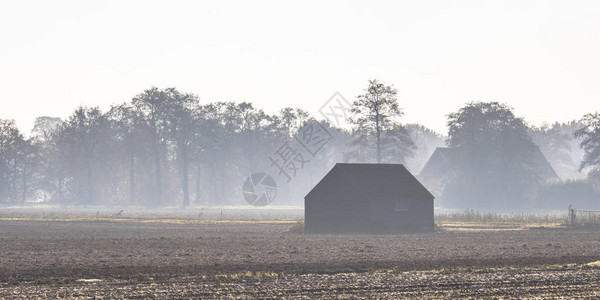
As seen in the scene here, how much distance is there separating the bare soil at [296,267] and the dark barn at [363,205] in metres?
10.5

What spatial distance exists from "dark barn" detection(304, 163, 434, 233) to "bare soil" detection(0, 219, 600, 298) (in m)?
10.5

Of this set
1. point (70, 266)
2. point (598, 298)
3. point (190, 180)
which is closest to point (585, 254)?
point (598, 298)

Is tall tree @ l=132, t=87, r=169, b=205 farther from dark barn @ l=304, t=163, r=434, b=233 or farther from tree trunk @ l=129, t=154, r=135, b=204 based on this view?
dark barn @ l=304, t=163, r=434, b=233

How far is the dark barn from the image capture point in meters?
62.8

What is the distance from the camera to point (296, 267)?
33.3 meters

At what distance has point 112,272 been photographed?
103 feet

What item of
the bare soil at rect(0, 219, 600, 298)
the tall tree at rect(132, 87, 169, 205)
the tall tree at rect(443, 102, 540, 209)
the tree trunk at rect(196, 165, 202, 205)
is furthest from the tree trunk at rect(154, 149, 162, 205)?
the bare soil at rect(0, 219, 600, 298)

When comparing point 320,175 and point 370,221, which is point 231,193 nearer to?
point 320,175

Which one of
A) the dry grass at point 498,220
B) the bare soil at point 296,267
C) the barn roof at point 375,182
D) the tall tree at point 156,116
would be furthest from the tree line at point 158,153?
the bare soil at point 296,267

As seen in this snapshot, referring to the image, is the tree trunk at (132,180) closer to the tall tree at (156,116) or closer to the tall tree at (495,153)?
the tall tree at (156,116)

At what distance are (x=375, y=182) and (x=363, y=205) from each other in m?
2.52

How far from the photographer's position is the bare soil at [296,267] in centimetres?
2616

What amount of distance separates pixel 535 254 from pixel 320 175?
135 metres

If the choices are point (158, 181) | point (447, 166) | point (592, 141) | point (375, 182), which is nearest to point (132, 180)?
point (158, 181)
